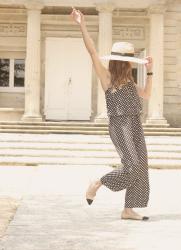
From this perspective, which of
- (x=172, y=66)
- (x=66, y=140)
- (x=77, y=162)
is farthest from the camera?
(x=172, y=66)

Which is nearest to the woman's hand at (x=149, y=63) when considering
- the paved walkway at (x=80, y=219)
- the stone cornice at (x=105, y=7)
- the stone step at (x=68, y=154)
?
the paved walkway at (x=80, y=219)

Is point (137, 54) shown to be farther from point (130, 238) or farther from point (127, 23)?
point (130, 238)

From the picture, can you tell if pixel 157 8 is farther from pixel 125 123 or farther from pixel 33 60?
pixel 125 123

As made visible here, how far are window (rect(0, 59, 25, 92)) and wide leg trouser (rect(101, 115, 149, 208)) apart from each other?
1558 cm

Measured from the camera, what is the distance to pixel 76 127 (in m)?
16.9

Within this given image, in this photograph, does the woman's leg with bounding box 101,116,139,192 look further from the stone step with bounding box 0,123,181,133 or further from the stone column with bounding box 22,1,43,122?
the stone column with bounding box 22,1,43,122

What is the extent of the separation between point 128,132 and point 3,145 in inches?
340

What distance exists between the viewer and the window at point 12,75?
2073cm

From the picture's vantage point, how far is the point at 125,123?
539 centimetres

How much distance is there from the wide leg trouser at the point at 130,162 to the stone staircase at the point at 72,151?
5968 millimetres

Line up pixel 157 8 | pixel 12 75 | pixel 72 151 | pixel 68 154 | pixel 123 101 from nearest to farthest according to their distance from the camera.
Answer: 1. pixel 123 101
2. pixel 68 154
3. pixel 72 151
4. pixel 157 8
5. pixel 12 75

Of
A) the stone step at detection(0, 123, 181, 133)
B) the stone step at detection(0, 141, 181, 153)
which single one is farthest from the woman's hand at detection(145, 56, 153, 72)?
the stone step at detection(0, 123, 181, 133)

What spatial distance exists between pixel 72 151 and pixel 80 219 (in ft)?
26.3

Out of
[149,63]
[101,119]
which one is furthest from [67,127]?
[149,63]
